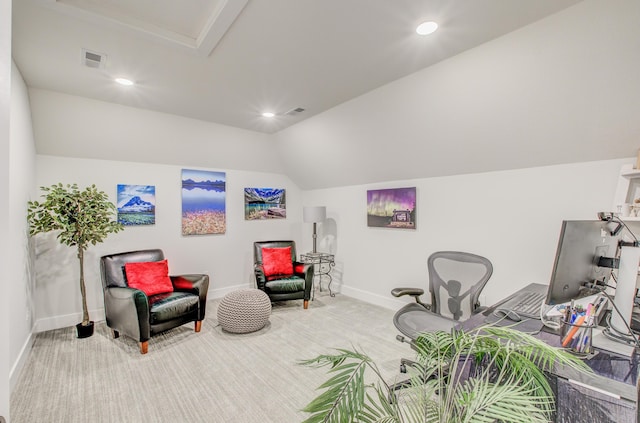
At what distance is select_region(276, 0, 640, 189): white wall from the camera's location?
6.26ft

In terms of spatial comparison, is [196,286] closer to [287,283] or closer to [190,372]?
[190,372]

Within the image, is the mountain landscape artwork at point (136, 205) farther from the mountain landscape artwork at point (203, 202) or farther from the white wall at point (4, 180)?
the white wall at point (4, 180)

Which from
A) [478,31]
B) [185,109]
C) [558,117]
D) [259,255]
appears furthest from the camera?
[259,255]

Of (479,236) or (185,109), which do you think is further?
(185,109)

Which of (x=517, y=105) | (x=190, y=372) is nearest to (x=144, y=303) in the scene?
(x=190, y=372)

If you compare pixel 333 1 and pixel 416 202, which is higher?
pixel 333 1

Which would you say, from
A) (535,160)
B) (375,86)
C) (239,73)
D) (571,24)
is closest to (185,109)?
(239,73)

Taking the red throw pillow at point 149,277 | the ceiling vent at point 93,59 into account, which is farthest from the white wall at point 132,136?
the red throw pillow at point 149,277

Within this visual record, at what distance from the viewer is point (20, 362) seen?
2590 mm

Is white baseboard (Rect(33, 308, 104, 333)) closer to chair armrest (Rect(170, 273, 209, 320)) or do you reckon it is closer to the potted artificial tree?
the potted artificial tree

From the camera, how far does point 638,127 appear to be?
2186mm

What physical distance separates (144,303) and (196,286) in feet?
2.27

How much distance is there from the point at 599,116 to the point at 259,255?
424 centimetres

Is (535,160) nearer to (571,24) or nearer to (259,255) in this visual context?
(571,24)
